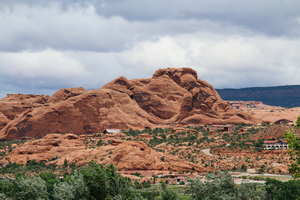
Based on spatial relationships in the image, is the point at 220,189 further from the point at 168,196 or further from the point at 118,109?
the point at 118,109

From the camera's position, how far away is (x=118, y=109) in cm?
11956

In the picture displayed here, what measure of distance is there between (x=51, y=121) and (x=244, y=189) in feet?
→ 308

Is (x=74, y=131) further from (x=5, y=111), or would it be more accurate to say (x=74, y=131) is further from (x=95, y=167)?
(x=95, y=167)

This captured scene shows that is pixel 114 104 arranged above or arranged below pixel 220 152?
above

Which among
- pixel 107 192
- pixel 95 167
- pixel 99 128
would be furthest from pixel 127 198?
pixel 99 128

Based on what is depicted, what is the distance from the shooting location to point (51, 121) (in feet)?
368

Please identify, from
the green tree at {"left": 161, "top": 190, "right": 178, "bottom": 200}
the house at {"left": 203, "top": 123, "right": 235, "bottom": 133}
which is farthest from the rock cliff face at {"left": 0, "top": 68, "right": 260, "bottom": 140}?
the green tree at {"left": 161, "top": 190, "right": 178, "bottom": 200}

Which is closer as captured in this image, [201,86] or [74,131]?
[74,131]

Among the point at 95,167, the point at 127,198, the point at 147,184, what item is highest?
the point at 95,167

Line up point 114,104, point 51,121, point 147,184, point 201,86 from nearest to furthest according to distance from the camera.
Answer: point 147,184 < point 51,121 < point 114,104 < point 201,86

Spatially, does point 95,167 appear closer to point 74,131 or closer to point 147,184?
point 147,184

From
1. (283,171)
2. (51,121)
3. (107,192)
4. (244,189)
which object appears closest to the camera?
(244,189)

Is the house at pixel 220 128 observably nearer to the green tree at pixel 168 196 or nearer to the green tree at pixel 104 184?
the green tree at pixel 168 196

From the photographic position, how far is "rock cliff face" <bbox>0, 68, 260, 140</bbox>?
368ft
